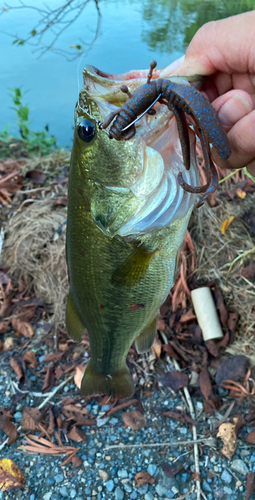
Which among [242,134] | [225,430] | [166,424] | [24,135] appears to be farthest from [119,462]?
[24,135]

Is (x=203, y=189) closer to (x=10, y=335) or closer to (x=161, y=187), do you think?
(x=161, y=187)

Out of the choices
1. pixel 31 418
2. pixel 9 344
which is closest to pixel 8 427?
pixel 31 418

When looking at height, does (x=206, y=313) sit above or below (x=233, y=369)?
above

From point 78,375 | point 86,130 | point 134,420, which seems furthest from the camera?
point 78,375

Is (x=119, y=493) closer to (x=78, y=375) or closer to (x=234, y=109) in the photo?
(x=78, y=375)

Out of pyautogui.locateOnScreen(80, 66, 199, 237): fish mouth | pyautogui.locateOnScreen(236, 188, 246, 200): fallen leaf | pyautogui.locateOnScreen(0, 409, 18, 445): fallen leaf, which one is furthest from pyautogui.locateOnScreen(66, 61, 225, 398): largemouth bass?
pyautogui.locateOnScreen(236, 188, 246, 200): fallen leaf

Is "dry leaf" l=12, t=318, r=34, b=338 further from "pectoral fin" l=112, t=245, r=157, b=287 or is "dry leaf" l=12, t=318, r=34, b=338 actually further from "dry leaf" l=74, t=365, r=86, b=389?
"pectoral fin" l=112, t=245, r=157, b=287
